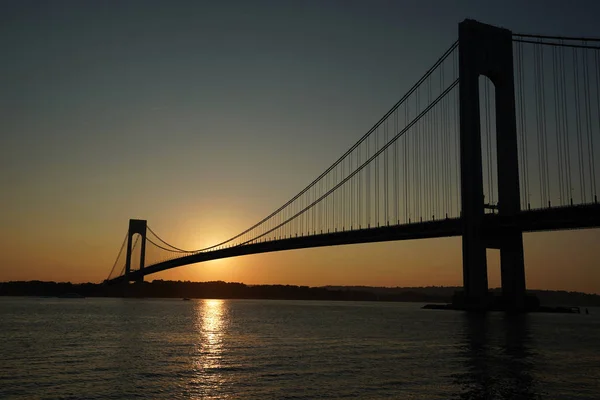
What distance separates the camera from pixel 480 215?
47094mm

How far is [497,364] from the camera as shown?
63.8 feet

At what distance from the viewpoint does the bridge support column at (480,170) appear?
46.8 metres

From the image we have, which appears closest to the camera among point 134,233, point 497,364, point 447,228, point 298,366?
point 298,366

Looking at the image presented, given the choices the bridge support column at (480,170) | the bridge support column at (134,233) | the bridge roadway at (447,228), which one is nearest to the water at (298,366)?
the bridge roadway at (447,228)

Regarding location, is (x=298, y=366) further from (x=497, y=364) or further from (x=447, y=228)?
(x=447, y=228)

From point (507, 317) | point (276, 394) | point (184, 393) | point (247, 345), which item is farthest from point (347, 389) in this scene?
point (507, 317)

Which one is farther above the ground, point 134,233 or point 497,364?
point 134,233

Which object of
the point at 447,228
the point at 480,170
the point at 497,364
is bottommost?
the point at 497,364

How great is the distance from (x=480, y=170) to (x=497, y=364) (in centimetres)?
3045

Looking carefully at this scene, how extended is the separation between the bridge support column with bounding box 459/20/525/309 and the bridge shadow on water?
40.7ft

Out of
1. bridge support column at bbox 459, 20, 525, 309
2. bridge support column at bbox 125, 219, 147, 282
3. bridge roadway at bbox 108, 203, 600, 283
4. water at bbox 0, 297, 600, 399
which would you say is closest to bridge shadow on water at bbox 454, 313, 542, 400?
water at bbox 0, 297, 600, 399

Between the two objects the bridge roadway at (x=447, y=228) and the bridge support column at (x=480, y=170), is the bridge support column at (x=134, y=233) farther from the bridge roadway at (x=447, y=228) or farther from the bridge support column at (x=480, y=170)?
the bridge support column at (x=480, y=170)

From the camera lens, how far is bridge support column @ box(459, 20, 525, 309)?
153 feet

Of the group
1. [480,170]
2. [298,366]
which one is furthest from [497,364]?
[480,170]
